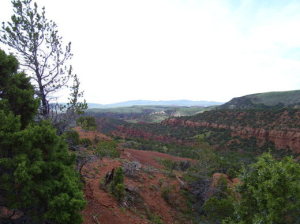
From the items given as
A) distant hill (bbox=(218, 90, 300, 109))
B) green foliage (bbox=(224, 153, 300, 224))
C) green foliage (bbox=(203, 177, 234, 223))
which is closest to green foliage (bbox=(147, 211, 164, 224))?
green foliage (bbox=(203, 177, 234, 223))

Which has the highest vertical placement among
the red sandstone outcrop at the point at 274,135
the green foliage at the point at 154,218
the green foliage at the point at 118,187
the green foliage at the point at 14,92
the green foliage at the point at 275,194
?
the green foliage at the point at 14,92

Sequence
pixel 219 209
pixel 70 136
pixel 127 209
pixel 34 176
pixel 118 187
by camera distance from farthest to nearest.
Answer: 1. pixel 219 209
2. pixel 118 187
3. pixel 127 209
4. pixel 70 136
5. pixel 34 176

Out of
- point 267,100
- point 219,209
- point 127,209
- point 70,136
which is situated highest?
point 70,136

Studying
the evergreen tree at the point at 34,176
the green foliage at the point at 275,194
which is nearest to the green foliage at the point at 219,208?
the green foliage at the point at 275,194

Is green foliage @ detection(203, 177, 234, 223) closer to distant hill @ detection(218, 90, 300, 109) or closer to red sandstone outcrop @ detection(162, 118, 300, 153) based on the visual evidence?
red sandstone outcrop @ detection(162, 118, 300, 153)

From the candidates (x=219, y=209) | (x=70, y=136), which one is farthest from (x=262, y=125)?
(x=70, y=136)

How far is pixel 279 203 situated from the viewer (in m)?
9.58

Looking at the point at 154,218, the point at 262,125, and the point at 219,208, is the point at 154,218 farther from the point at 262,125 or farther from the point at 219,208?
the point at 262,125

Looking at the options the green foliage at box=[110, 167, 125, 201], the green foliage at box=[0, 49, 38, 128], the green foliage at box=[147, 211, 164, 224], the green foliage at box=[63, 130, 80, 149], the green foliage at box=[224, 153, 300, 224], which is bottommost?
the green foliage at box=[147, 211, 164, 224]

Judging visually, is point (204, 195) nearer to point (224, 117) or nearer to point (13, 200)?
point (13, 200)

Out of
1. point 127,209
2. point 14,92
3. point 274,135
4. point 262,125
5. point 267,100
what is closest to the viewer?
point 14,92

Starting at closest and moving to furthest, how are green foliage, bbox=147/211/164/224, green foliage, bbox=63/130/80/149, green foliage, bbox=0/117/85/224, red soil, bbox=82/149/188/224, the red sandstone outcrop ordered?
1. green foliage, bbox=0/117/85/224
2. green foliage, bbox=63/130/80/149
3. red soil, bbox=82/149/188/224
4. green foliage, bbox=147/211/164/224
5. the red sandstone outcrop

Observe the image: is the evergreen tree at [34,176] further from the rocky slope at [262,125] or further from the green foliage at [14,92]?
the rocky slope at [262,125]

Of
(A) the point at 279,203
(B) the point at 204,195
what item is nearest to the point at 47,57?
(A) the point at 279,203
